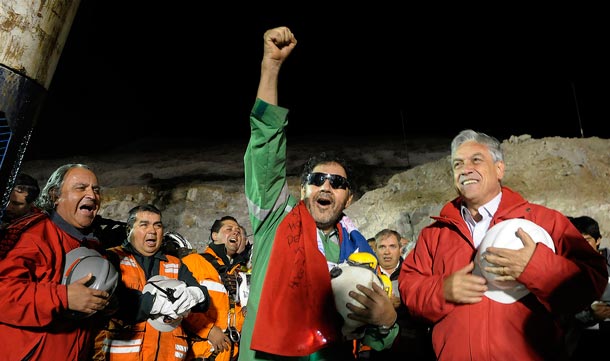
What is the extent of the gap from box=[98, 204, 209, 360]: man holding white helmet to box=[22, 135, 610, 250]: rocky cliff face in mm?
7718

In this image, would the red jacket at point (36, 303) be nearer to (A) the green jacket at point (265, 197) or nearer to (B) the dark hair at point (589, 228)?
(A) the green jacket at point (265, 197)

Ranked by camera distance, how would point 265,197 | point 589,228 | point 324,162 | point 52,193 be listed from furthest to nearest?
point 589,228 < point 52,193 < point 324,162 < point 265,197

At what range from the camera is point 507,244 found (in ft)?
6.26

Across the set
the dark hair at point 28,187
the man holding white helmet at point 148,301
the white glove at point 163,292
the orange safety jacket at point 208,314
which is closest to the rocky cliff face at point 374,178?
the orange safety jacket at point 208,314

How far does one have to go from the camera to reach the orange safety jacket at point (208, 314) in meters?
4.62

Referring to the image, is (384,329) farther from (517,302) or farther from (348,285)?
(517,302)

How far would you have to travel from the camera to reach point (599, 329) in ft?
13.6

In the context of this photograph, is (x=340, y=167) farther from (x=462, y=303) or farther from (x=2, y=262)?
(x=2, y=262)

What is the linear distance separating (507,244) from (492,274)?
0.16 m

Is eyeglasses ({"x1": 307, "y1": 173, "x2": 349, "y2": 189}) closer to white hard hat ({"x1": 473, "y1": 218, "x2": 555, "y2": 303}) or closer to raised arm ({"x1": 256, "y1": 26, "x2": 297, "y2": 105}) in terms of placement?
raised arm ({"x1": 256, "y1": 26, "x2": 297, "y2": 105})

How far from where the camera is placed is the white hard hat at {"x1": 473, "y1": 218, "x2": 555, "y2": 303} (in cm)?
A: 192

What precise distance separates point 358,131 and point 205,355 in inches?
859

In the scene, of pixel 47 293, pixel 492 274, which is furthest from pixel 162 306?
pixel 492 274

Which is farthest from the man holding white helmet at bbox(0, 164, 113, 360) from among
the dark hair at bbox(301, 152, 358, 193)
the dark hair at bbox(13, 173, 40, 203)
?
the dark hair at bbox(13, 173, 40, 203)
